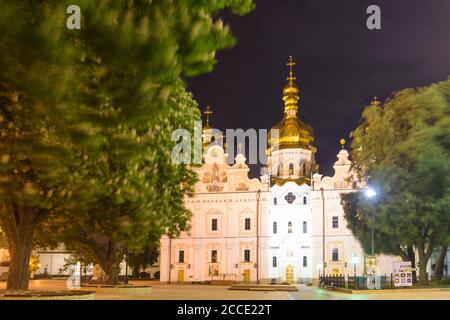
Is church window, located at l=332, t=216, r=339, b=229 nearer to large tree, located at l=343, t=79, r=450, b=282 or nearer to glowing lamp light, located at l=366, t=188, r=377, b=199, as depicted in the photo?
large tree, located at l=343, t=79, r=450, b=282

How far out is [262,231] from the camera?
64000mm

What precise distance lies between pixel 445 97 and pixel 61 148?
92.5ft

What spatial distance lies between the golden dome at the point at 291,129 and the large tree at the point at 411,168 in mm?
34159

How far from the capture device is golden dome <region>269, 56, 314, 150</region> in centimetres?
7125

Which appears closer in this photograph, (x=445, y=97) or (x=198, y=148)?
(x=198, y=148)

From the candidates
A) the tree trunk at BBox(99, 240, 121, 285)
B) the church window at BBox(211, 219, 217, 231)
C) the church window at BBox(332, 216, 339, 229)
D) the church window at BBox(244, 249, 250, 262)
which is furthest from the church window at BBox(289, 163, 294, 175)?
the tree trunk at BBox(99, 240, 121, 285)

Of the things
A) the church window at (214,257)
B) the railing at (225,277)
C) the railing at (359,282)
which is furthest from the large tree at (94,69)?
the church window at (214,257)

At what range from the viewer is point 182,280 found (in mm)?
64125

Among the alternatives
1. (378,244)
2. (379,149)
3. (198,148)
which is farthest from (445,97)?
(198,148)

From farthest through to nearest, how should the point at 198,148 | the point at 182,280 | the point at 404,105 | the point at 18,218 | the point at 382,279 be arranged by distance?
the point at 182,280, the point at 404,105, the point at 382,279, the point at 198,148, the point at 18,218

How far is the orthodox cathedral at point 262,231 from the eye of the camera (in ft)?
205

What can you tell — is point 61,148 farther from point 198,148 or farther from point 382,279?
point 382,279

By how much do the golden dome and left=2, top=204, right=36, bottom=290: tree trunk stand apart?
5353cm

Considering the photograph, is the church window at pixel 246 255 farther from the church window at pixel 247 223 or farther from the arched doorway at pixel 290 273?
the arched doorway at pixel 290 273
